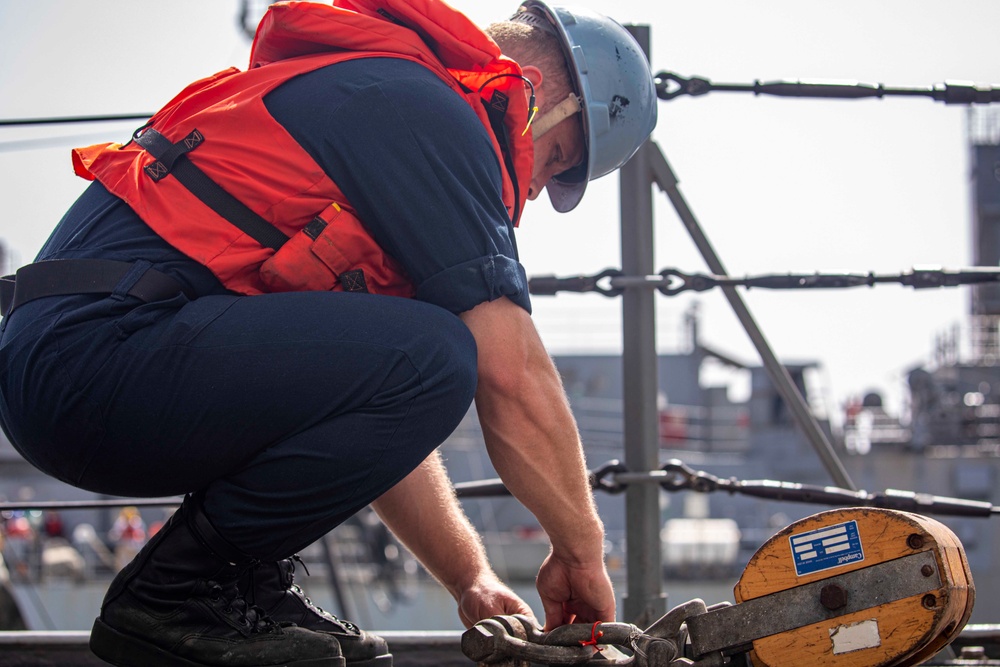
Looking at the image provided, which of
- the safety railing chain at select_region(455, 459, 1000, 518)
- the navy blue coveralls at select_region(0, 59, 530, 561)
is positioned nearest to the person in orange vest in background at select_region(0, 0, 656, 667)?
the navy blue coveralls at select_region(0, 59, 530, 561)

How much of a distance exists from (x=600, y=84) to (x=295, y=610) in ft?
3.29

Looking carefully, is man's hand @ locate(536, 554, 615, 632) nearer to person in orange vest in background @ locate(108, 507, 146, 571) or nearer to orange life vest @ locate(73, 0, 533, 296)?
orange life vest @ locate(73, 0, 533, 296)

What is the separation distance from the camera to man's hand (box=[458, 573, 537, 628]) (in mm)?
1726

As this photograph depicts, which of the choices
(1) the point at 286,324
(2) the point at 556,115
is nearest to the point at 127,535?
(2) the point at 556,115

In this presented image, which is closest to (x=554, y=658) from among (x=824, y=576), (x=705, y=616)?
(x=705, y=616)

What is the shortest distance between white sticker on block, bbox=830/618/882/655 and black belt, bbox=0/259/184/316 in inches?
38.8

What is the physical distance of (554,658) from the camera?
1551 millimetres

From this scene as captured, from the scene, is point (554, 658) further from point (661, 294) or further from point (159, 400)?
point (661, 294)

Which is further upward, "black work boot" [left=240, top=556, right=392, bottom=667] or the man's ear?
the man's ear

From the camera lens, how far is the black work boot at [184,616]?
1.53m

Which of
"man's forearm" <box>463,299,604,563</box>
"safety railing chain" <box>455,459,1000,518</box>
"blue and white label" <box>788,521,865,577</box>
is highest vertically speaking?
"man's forearm" <box>463,299,604,563</box>

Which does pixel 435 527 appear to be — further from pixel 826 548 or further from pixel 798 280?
pixel 798 280

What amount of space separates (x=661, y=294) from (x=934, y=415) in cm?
1220

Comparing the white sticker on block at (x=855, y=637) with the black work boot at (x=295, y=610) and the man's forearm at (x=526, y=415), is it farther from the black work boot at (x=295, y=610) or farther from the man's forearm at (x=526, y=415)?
the black work boot at (x=295, y=610)
